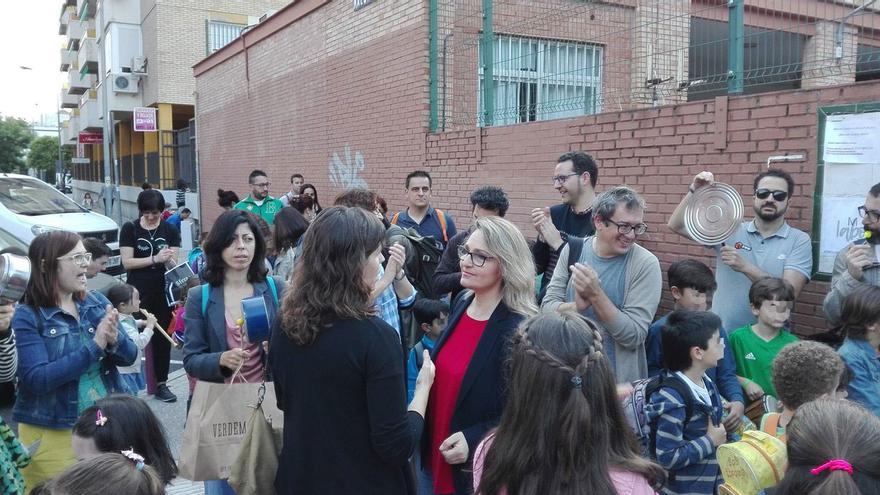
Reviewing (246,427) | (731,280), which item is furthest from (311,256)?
(731,280)

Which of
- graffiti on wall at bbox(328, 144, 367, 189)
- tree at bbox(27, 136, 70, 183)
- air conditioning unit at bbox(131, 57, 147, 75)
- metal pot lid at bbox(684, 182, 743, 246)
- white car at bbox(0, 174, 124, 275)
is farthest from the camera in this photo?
tree at bbox(27, 136, 70, 183)

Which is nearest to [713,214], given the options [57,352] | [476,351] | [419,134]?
[476,351]

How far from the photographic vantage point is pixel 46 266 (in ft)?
11.3

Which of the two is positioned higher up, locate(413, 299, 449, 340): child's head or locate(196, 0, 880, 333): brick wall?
locate(196, 0, 880, 333): brick wall

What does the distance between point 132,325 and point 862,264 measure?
165 inches

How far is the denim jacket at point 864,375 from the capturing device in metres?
3.41

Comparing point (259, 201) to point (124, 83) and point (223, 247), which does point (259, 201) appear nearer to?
point (223, 247)

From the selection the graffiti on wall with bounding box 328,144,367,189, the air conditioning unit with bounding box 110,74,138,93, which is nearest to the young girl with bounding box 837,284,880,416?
the graffiti on wall with bounding box 328,144,367,189

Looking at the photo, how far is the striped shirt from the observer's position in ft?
9.87

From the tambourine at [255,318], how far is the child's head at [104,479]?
3.75 ft

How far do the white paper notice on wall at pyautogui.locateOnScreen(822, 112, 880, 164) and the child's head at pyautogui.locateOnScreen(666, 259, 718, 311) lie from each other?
119 cm

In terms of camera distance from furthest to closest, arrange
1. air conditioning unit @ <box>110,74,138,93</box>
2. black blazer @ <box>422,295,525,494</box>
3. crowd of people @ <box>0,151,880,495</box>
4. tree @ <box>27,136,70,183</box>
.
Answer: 1. tree @ <box>27,136,70,183</box>
2. air conditioning unit @ <box>110,74,138,93</box>
3. black blazer @ <box>422,295,525,494</box>
4. crowd of people @ <box>0,151,880,495</box>

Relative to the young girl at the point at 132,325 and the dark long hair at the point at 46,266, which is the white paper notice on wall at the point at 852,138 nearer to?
the young girl at the point at 132,325

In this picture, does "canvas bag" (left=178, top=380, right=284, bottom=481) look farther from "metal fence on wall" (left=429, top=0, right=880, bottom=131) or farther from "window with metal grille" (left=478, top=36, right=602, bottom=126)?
"window with metal grille" (left=478, top=36, right=602, bottom=126)
